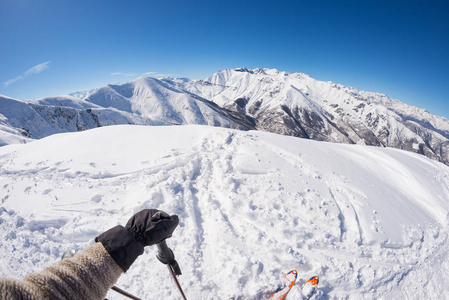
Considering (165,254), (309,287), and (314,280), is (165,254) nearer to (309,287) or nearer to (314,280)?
(309,287)

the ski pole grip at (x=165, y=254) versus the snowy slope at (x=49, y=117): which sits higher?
the ski pole grip at (x=165, y=254)

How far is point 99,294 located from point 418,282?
9485 millimetres

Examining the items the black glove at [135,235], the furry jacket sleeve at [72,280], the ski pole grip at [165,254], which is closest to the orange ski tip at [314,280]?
the ski pole grip at [165,254]

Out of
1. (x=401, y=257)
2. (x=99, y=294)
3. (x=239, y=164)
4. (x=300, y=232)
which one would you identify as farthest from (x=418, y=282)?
(x=99, y=294)

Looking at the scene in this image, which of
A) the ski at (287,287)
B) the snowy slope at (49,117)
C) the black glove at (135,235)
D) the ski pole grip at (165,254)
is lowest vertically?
the snowy slope at (49,117)

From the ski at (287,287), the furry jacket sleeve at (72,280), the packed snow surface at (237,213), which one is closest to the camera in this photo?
the furry jacket sleeve at (72,280)

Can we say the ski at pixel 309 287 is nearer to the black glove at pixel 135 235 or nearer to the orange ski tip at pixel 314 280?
the orange ski tip at pixel 314 280

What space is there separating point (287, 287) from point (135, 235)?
195 inches

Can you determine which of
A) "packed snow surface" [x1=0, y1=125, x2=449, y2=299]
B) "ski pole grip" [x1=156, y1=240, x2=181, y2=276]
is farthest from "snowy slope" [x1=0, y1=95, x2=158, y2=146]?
"ski pole grip" [x1=156, y1=240, x2=181, y2=276]

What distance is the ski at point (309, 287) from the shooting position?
5.38m

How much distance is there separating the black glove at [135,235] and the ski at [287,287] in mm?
4177

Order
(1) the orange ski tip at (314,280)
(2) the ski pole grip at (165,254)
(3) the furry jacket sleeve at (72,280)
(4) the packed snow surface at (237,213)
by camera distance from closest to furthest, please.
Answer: (3) the furry jacket sleeve at (72,280) → (2) the ski pole grip at (165,254) → (1) the orange ski tip at (314,280) → (4) the packed snow surface at (237,213)

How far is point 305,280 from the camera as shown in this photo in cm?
576

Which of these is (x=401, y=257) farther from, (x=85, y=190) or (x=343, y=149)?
(x=85, y=190)
